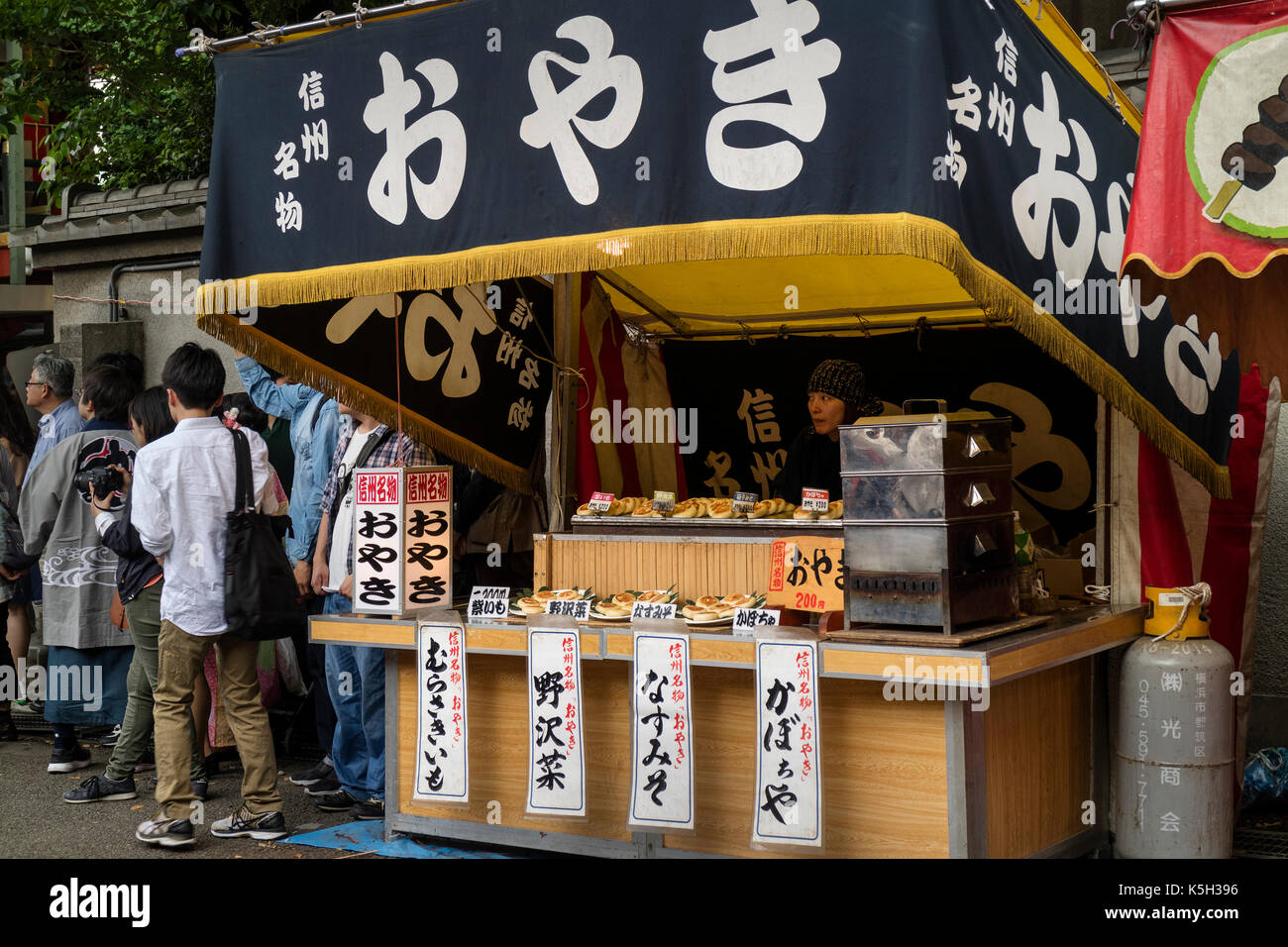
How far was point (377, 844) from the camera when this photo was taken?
6.11 m

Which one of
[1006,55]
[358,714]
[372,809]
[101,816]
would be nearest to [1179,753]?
[1006,55]

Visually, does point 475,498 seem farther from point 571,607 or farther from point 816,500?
point 816,500

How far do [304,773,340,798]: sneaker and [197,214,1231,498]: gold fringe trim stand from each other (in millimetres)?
2608

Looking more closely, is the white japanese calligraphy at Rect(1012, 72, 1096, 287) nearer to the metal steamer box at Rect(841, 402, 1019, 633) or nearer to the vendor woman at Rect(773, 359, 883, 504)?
the metal steamer box at Rect(841, 402, 1019, 633)

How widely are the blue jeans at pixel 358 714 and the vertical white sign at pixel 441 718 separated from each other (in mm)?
821

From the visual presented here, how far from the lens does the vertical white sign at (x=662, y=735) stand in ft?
17.0

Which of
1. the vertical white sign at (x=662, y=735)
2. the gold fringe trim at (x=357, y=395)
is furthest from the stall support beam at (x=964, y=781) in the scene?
the gold fringe trim at (x=357, y=395)

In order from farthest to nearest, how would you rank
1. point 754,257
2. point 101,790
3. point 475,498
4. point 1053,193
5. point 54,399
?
point 54,399, point 475,498, point 101,790, point 1053,193, point 754,257

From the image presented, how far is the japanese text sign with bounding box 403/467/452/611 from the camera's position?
235 inches

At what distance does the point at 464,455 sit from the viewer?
7230 mm

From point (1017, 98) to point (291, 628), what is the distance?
4077 mm

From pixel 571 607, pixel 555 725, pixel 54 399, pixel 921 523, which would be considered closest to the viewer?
pixel 921 523

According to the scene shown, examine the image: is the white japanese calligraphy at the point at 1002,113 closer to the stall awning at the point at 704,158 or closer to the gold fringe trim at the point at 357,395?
the stall awning at the point at 704,158

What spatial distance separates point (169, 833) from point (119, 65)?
845 cm
